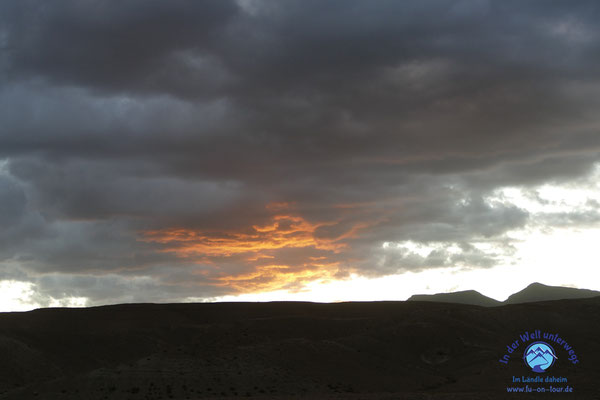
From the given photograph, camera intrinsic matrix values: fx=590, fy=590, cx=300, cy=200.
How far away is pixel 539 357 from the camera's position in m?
76.2

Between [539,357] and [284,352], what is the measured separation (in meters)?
32.9

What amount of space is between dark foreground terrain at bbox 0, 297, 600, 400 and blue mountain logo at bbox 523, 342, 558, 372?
1.18m

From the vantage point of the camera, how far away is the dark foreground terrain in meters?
63.3

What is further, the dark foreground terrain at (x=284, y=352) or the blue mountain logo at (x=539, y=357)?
the blue mountain logo at (x=539, y=357)

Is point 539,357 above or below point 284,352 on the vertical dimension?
below

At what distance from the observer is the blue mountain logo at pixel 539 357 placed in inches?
2815

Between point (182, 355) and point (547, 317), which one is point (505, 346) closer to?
point (547, 317)

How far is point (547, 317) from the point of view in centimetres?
10731

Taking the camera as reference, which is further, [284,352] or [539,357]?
[284,352]

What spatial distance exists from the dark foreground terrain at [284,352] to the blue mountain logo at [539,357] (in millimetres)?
1175

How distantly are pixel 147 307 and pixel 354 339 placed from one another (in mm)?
60875

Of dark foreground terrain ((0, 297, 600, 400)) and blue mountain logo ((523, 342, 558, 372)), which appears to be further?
blue mountain logo ((523, 342, 558, 372))

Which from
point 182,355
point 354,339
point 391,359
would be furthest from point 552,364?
point 182,355

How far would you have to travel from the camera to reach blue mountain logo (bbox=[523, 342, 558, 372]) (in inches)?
2815
